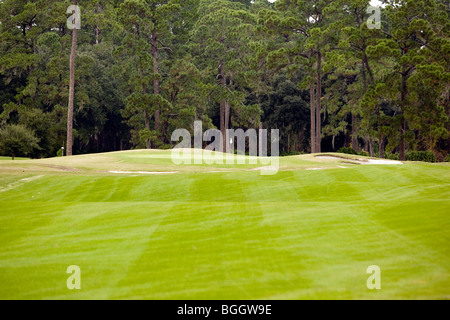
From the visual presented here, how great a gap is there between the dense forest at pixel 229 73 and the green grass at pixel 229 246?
94.2 ft

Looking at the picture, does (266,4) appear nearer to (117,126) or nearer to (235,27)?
(235,27)

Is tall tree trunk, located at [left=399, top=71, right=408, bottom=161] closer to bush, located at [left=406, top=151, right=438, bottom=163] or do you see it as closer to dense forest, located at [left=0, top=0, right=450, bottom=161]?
dense forest, located at [left=0, top=0, right=450, bottom=161]

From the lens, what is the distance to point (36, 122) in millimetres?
46438

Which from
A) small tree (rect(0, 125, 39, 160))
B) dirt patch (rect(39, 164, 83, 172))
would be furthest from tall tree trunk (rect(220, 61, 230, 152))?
dirt patch (rect(39, 164, 83, 172))

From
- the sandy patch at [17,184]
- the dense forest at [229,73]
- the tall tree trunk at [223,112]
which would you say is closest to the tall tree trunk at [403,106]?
the dense forest at [229,73]

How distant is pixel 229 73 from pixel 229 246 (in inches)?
2003

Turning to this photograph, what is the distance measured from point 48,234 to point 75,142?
5190cm

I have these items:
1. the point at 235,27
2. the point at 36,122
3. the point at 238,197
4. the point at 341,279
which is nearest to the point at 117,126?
the point at 36,122

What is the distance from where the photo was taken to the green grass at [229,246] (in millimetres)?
6715

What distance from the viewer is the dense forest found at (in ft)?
134

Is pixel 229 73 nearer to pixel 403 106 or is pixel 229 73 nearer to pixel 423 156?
pixel 403 106

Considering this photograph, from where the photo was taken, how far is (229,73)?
190 ft

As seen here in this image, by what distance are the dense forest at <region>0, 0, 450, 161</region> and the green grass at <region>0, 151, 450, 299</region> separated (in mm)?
28725

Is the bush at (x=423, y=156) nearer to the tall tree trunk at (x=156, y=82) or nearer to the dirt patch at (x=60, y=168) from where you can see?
the tall tree trunk at (x=156, y=82)
